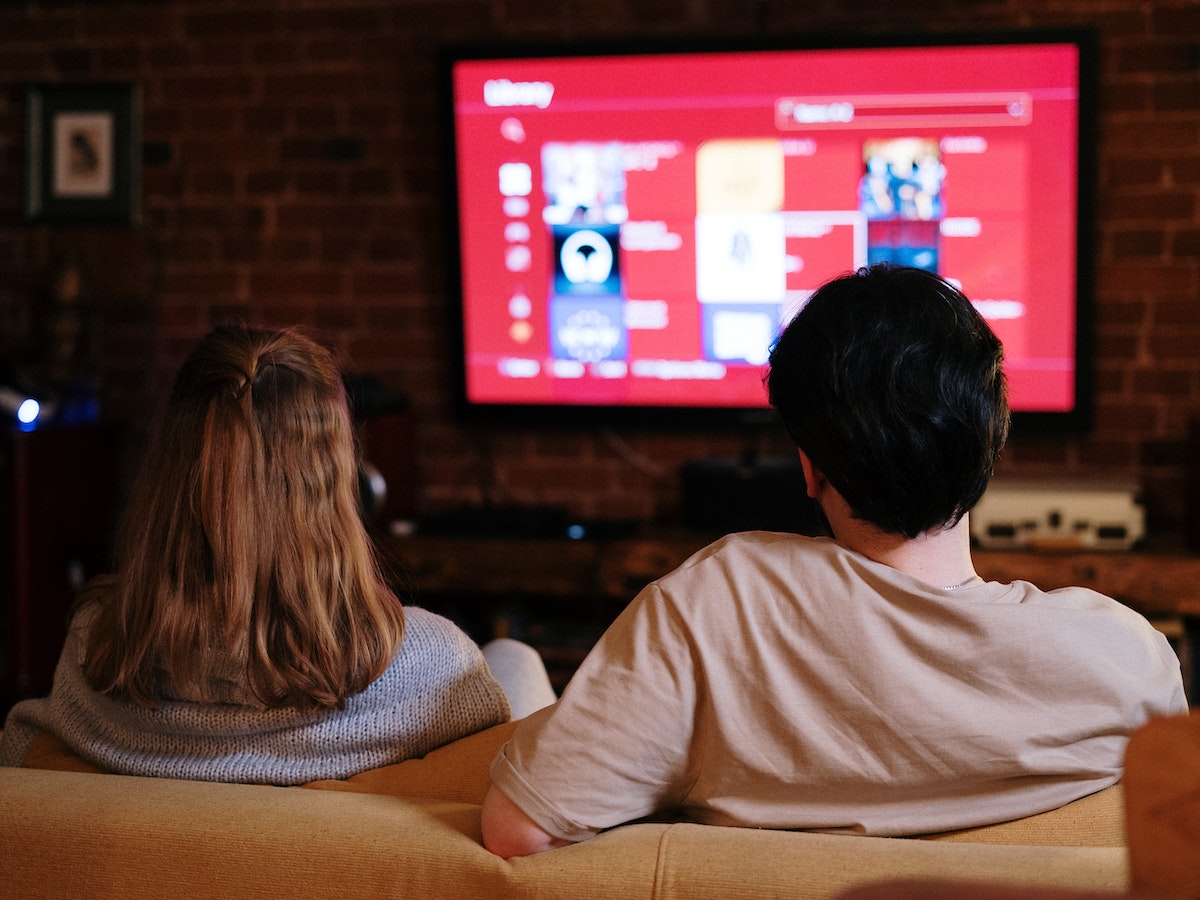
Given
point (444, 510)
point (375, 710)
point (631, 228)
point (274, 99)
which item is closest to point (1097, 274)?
point (631, 228)

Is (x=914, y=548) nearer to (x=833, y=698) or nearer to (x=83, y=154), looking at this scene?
(x=833, y=698)

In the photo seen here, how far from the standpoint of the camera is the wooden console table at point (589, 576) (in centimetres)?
304

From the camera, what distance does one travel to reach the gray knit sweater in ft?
4.20

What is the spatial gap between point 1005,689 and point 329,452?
70 cm

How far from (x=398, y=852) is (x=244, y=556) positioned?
0.40 metres

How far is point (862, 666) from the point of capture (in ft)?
3.53

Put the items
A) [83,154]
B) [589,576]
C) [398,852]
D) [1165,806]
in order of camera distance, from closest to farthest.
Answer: [1165,806], [398,852], [589,576], [83,154]

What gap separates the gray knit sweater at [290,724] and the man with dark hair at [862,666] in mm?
243

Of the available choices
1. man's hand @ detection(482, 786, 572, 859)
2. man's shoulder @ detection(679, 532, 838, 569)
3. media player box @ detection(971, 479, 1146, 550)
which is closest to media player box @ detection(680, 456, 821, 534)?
media player box @ detection(971, 479, 1146, 550)

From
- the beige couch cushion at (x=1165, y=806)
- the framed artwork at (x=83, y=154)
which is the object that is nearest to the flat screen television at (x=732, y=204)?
the framed artwork at (x=83, y=154)

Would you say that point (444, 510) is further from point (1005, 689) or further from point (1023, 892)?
point (1023, 892)

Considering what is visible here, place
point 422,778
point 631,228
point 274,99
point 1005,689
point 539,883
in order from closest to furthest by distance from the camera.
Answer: point 539,883, point 1005,689, point 422,778, point 631,228, point 274,99

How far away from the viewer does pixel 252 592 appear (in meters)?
1.26

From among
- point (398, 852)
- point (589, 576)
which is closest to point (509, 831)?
point (398, 852)
